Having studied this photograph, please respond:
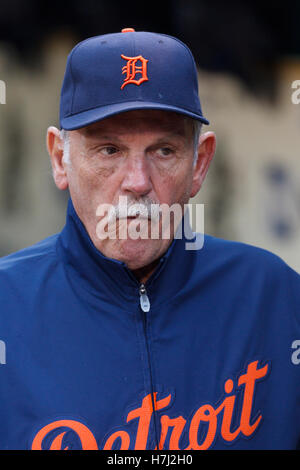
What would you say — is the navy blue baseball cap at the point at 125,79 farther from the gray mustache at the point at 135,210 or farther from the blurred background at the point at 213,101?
the blurred background at the point at 213,101

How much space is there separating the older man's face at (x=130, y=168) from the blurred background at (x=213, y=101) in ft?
8.67

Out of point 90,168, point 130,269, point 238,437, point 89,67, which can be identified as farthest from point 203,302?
point 89,67

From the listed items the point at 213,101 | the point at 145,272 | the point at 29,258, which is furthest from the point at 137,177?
the point at 213,101

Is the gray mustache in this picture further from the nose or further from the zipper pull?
the zipper pull

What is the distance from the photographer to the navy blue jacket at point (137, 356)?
5.71 feet

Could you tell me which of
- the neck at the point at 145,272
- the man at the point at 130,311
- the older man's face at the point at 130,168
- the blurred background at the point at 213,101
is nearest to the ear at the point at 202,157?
the man at the point at 130,311


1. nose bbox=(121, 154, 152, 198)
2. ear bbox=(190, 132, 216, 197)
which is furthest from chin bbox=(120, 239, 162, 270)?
ear bbox=(190, 132, 216, 197)

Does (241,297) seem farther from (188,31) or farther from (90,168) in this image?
(188,31)

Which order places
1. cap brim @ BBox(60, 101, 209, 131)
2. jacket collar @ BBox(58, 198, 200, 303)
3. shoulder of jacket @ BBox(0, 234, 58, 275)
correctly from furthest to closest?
shoulder of jacket @ BBox(0, 234, 58, 275), jacket collar @ BBox(58, 198, 200, 303), cap brim @ BBox(60, 101, 209, 131)

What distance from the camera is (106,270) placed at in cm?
183

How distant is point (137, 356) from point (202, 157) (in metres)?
0.63

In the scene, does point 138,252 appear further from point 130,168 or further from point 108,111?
point 108,111

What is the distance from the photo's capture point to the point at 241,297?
2.04 m

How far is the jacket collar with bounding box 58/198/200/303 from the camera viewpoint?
183 centimetres
